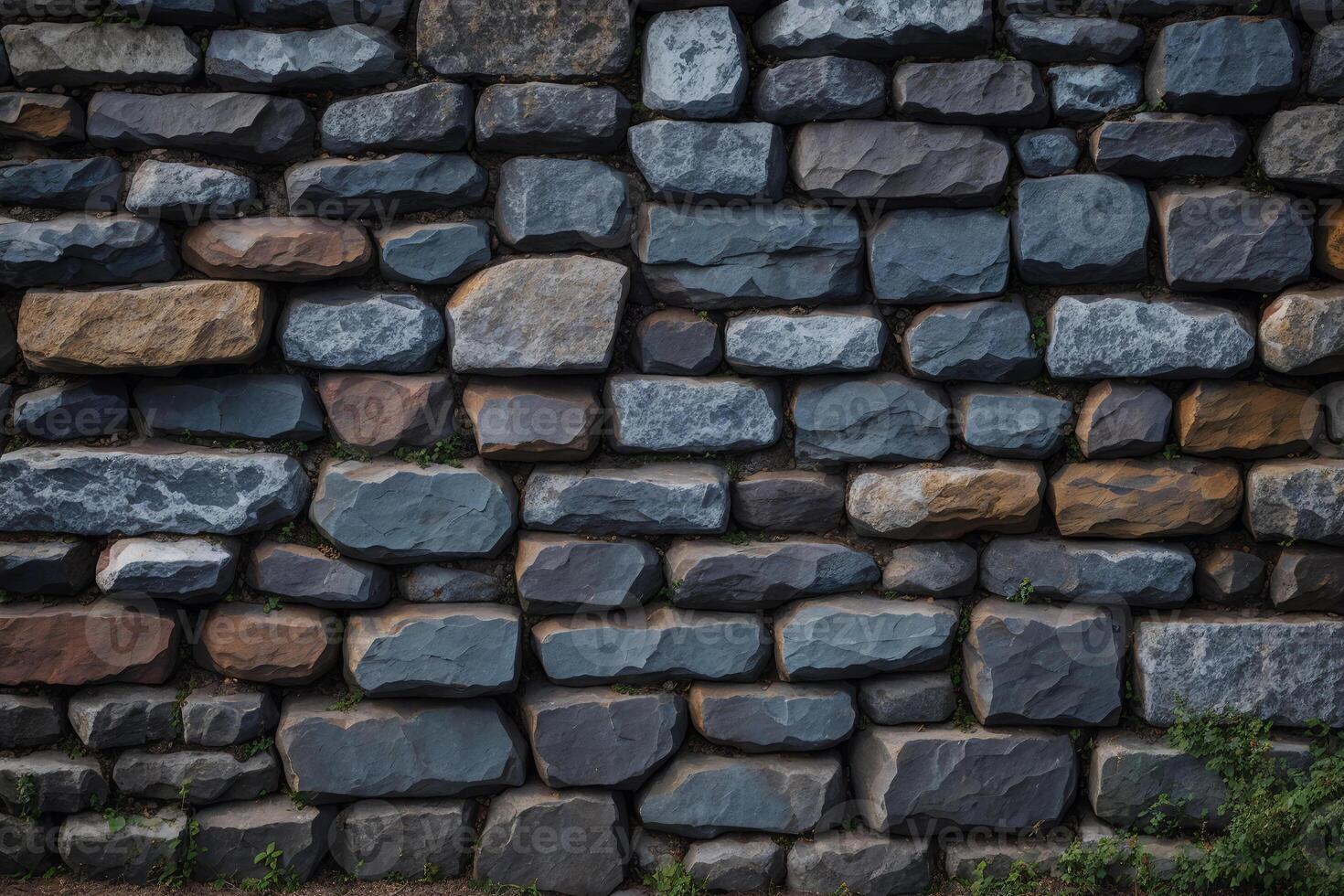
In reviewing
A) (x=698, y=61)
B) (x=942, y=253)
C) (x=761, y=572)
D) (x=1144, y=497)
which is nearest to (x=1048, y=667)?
(x=1144, y=497)

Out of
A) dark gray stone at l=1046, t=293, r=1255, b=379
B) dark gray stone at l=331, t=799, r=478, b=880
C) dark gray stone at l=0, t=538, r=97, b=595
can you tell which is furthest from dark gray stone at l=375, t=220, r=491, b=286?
dark gray stone at l=1046, t=293, r=1255, b=379

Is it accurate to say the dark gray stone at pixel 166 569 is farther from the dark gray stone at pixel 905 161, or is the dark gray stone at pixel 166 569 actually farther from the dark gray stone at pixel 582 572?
the dark gray stone at pixel 905 161

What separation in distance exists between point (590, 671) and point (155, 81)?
2.18 m

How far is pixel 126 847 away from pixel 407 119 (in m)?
2.33

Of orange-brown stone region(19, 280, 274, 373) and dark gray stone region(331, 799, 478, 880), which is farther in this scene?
dark gray stone region(331, 799, 478, 880)

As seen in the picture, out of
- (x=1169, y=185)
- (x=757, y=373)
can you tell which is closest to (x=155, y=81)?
(x=757, y=373)

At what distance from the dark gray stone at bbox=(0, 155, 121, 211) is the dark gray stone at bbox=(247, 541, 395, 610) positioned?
45.3 inches

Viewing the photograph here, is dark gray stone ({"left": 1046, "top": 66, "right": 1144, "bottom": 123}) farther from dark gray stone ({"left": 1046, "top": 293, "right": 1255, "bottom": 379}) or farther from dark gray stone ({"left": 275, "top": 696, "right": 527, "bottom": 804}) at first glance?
dark gray stone ({"left": 275, "top": 696, "right": 527, "bottom": 804})

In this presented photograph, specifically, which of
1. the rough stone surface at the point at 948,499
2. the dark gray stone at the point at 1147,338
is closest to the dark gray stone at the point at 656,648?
the rough stone surface at the point at 948,499

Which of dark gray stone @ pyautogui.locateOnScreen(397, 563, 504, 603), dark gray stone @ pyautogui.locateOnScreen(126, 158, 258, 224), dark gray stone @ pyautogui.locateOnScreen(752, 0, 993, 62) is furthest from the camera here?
dark gray stone @ pyautogui.locateOnScreen(397, 563, 504, 603)

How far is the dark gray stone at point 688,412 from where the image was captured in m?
2.98

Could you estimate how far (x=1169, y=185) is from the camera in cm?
297

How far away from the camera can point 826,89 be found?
2902 mm

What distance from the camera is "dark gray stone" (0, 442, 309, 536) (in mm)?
2961
